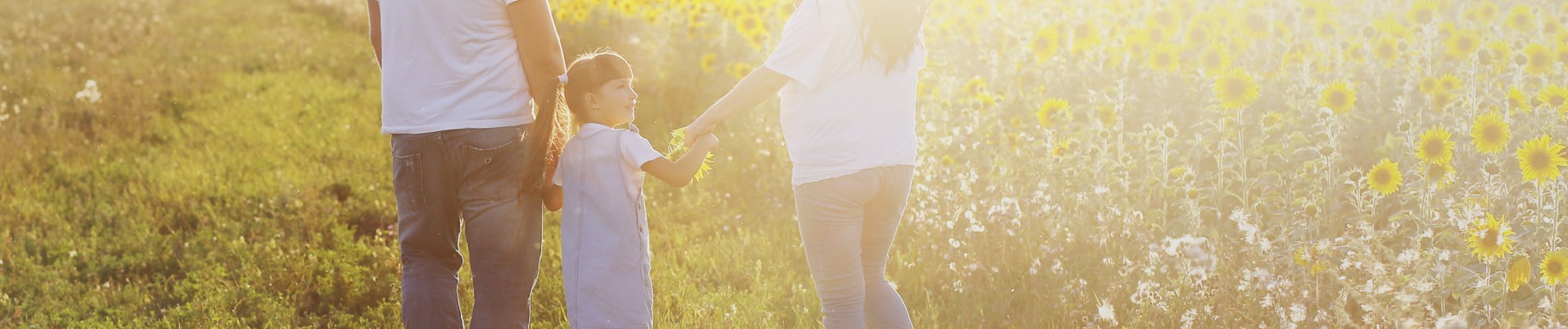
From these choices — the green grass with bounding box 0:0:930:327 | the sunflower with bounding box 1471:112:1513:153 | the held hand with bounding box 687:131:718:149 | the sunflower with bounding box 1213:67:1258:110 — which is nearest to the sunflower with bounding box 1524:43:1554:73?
the sunflower with bounding box 1471:112:1513:153

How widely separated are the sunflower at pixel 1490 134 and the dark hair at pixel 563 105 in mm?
2889

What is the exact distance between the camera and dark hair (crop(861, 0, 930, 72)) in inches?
112

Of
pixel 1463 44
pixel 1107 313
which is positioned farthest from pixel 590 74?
pixel 1463 44

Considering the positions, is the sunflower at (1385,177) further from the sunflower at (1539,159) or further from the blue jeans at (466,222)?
the blue jeans at (466,222)

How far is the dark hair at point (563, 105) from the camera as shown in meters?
3.12

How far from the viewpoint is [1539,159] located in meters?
3.63

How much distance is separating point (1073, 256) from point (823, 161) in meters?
1.88

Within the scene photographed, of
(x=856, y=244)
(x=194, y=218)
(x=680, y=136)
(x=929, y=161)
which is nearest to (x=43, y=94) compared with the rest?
(x=194, y=218)

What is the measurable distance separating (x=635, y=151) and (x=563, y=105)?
0.35 meters

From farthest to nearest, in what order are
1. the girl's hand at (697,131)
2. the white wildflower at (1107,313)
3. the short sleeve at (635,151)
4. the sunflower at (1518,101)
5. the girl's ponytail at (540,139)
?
the sunflower at (1518,101) < the white wildflower at (1107,313) < the girl's ponytail at (540,139) < the short sleeve at (635,151) < the girl's hand at (697,131)

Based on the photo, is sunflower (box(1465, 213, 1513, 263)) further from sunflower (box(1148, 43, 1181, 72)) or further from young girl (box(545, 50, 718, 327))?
young girl (box(545, 50, 718, 327))

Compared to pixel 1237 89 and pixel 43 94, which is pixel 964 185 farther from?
pixel 43 94

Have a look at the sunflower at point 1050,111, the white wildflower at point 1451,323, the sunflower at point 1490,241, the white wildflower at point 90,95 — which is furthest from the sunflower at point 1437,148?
the white wildflower at point 90,95

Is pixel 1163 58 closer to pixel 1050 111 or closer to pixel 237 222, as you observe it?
pixel 1050 111
